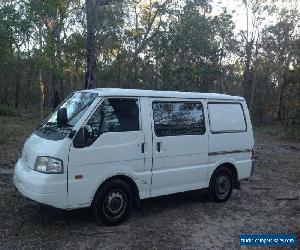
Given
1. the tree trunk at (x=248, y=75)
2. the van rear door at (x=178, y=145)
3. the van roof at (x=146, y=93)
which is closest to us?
the van roof at (x=146, y=93)

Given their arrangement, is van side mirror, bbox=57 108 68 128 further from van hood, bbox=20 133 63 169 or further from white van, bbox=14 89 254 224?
van hood, bbox=20 133 63 169

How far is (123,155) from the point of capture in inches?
266

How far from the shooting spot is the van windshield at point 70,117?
643 centimetres

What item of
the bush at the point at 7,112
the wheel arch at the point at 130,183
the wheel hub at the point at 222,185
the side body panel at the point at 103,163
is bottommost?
the wheel hub at the point at 222,185

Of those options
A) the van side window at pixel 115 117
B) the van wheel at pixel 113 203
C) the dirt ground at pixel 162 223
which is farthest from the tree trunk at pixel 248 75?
the van wheel at pixel 113 203

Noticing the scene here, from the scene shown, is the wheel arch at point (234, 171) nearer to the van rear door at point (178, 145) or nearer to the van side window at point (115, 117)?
the van rear door at point (178, 145)

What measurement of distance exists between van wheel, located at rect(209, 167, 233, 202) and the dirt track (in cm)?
16

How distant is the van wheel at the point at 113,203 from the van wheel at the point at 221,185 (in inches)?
86.8

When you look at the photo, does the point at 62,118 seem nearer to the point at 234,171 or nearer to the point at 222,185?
the point at 222,185

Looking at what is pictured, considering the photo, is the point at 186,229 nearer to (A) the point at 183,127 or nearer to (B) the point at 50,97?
(A) the point at 183,127

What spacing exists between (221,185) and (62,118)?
3886 mm

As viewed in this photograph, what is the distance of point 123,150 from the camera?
675cm

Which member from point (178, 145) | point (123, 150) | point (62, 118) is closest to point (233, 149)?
point (178, 145)

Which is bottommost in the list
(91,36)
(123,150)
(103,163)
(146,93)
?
(103,163)
